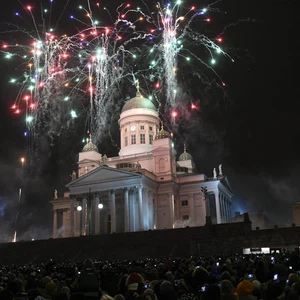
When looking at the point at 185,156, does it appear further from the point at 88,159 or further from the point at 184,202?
the point at 88,159

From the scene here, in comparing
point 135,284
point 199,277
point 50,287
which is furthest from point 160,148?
point 135,284

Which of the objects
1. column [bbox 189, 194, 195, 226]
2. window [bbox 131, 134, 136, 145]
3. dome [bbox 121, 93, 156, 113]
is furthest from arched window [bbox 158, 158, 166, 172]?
dome [bbox 121, 93, 156, 113]

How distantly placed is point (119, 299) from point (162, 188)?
179 feet

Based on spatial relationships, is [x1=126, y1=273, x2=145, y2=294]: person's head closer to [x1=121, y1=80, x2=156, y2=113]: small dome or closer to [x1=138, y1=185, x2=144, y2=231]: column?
[x1=138, y1=185, x2=144, y2=231]: column

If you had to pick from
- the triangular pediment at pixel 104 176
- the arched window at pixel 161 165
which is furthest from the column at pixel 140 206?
the arched window at pixel 161 165

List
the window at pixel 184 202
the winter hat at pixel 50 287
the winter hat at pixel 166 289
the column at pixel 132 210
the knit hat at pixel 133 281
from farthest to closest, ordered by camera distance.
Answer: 1. the window at pixel 184 202
2. the column at pixel 132 210
3. the winter hat at pixel 50 287
4. the knit hat at pixel 133 281
5. the winter hat at pixel 166 289

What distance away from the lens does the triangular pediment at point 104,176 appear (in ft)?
179

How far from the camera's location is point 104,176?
55.9 m

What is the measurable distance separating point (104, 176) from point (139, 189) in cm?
604

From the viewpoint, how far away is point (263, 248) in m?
33.2

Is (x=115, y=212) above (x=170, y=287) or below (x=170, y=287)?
above

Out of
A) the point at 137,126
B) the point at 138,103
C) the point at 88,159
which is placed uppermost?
the point at 138,103

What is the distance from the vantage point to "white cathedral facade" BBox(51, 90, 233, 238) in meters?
55.1

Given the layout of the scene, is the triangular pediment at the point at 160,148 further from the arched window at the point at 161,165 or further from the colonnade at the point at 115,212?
the colonnade at the point at 115,212
